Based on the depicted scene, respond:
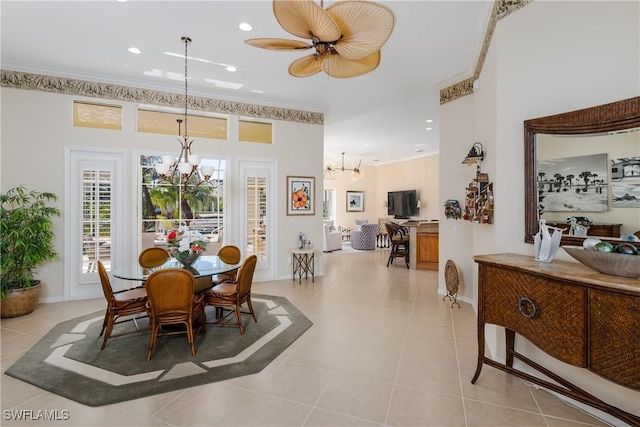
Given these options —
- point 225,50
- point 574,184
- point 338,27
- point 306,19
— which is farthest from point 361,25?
point 225,50

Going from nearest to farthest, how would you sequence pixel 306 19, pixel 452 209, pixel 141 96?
pixel 306 19 → pixel 452 209 → pixel 141 96

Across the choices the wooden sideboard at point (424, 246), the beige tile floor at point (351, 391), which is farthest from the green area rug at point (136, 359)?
the wooden sideboard at point (424, 246)

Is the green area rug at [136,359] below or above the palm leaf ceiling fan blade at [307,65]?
below

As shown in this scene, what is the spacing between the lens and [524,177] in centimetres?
247

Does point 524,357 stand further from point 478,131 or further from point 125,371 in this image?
point 125,371

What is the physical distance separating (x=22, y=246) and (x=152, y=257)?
60.7 inches

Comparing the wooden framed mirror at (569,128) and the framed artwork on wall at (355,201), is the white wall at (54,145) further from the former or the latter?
the framed artwork on wall at (355,201)

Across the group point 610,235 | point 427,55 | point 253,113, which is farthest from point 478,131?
point 253,113

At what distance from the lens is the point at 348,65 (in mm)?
2502

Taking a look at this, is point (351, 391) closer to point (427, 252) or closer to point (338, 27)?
point (338, 27)

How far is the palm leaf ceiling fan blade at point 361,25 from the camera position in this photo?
1820 millimetres

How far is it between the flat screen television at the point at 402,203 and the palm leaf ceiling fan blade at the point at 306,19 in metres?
9.50

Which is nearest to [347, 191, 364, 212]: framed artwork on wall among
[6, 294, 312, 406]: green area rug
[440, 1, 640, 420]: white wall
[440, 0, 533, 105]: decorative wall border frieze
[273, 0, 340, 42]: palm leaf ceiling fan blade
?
[440, 0, 533, 105]: decorative wall border frieze

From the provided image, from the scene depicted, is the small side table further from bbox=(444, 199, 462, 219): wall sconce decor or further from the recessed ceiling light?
the recessed ceiling light
